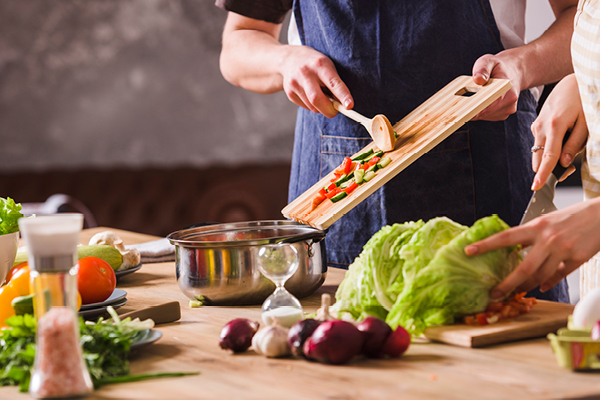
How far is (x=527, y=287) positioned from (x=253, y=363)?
1.92ft

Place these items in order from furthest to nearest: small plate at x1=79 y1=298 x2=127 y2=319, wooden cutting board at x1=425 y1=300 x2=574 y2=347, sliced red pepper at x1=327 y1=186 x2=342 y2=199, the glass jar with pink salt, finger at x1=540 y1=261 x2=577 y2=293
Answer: sliced red pepper at x1=327 y1=186 x2=342 y2=199 < small plate at x1=79 y1=298 x2=127 y2=319 < finger at x1=540 y1=261 x2=577 y2=293 < wooden cutting board at x1=425 y1=300 x2=574 y2=347 < the glass jar with pink salt

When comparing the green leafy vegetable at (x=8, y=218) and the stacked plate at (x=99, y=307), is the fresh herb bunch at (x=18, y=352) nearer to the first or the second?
the stacked plate at (x=99, y=307)

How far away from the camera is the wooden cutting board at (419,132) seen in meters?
1.61

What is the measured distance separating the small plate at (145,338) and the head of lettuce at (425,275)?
1.28 feet

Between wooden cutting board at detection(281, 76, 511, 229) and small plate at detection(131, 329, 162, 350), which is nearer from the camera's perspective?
small plate at detection(131, 329, 162, 350)

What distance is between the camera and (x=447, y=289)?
3.89 ft

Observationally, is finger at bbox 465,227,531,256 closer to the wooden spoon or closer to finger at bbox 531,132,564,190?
finger at bbox 531,132,564,190

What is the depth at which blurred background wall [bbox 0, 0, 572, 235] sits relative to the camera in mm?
5137

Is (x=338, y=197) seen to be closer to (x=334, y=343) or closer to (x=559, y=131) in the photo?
(x=559, y=131)

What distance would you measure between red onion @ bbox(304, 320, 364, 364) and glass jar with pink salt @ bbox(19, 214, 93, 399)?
364 mm

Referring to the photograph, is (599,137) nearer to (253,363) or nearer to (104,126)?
(253,363)

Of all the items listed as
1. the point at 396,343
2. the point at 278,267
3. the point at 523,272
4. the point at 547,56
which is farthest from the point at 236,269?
the point at 547,56

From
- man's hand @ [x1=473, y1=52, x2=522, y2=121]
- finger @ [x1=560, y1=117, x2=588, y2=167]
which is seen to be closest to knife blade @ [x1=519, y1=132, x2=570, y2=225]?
finger @ [x1=560, y1=117, x2=588, y2=167]

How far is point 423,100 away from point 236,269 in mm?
943
